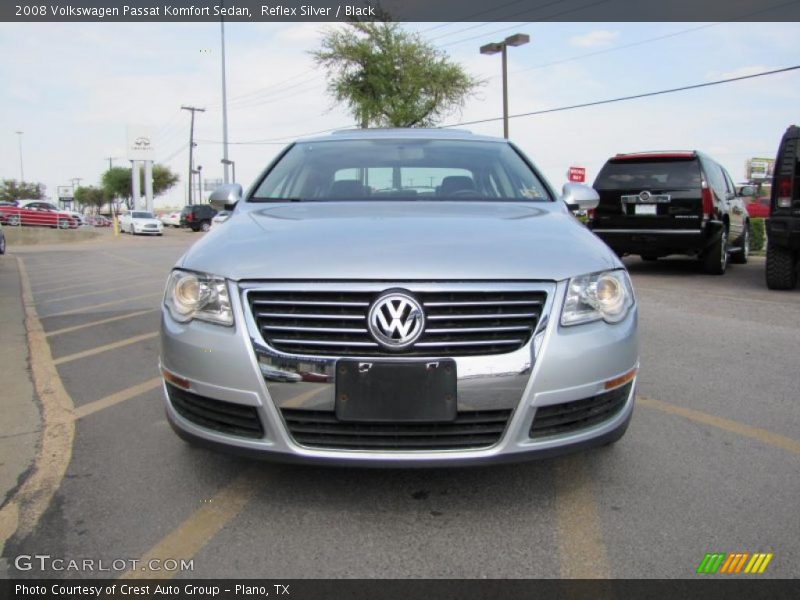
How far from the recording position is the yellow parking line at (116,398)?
3.97m

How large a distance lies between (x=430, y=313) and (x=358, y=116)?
31.5 m

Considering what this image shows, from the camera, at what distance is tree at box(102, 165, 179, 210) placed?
88062mm

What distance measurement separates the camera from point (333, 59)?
32594 millimetres

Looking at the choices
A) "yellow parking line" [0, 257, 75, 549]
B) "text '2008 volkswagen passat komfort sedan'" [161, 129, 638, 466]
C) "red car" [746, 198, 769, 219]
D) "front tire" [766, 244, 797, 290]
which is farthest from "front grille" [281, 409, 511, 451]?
"red car" [746, 198, 769, 219]

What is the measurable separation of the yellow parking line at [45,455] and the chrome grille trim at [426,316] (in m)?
1.17

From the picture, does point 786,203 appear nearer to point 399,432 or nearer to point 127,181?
point 399,432

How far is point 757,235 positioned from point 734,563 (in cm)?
1476

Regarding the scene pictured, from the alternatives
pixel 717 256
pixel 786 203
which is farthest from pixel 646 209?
pixel 786 203

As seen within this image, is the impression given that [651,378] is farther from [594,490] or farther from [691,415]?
[594,490]

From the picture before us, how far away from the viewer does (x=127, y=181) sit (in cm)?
8788

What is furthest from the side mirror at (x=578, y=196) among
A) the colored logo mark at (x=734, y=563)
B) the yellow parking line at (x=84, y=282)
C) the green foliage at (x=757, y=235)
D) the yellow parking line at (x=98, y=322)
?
the green foliage at (x=757, y=235)

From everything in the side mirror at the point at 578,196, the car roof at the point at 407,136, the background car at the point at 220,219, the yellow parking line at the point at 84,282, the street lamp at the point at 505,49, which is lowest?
the yellow parking line at the point at 84,282

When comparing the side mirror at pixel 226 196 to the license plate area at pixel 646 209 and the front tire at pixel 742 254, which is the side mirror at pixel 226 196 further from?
the front tire at pixel 742 254

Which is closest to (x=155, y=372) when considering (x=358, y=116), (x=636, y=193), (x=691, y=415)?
(x=691, y=415)
